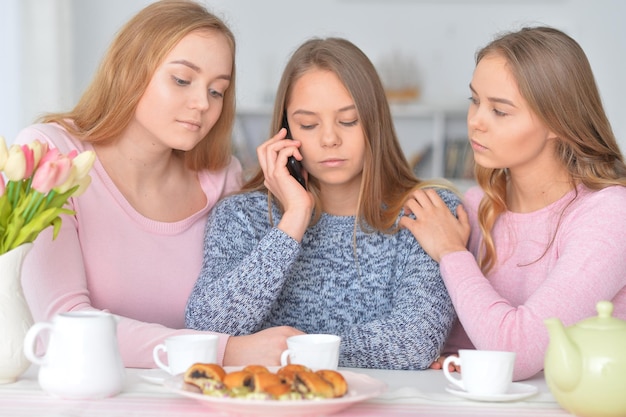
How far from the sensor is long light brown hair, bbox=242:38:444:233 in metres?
1.87

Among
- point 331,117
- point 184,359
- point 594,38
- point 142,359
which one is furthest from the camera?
point 594,38

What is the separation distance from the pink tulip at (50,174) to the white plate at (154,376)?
33cm

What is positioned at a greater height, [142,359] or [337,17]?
[337,17]

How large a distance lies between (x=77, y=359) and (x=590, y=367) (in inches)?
27.8

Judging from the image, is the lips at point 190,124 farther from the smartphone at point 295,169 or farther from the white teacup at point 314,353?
the white teacup at point 314,353

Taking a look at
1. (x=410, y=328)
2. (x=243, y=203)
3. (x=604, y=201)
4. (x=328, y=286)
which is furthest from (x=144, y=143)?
(x=604, y=201)

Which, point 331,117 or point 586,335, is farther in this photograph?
point 331,117

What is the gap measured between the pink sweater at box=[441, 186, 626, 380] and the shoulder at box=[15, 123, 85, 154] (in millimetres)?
829

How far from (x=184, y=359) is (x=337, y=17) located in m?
3.81

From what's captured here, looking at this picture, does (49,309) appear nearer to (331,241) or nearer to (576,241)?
(331,241)

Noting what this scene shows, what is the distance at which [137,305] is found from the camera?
1.88 m

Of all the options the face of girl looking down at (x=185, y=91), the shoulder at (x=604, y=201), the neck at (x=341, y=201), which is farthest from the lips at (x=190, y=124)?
the shoulder at (x=604, y=201)

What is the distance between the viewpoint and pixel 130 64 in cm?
186

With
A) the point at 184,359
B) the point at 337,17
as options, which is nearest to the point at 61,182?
the point at 184,359
